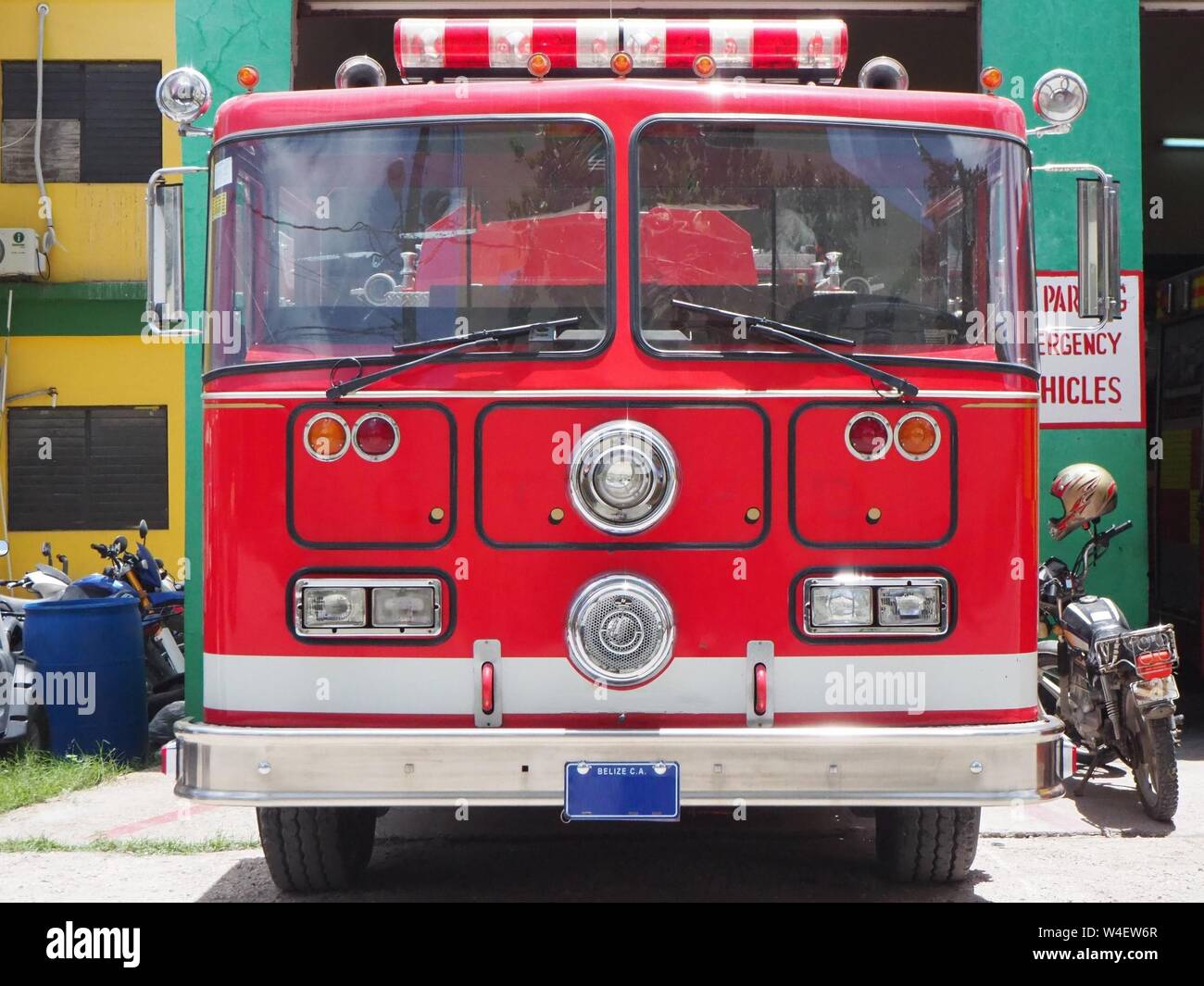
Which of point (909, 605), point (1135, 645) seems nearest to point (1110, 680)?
point (1135, 645)

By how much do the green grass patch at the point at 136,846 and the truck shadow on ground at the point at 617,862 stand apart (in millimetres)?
356

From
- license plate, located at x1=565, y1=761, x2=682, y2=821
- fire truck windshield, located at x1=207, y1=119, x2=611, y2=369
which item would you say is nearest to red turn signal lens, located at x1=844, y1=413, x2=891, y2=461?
fire truck windshield, located at x1=207, y1=119, x2=611, y2=369

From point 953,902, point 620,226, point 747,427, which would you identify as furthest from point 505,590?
point 953,902

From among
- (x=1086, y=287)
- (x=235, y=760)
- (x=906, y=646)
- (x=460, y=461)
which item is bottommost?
(x=235, y=760)

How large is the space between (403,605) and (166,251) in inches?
59.1

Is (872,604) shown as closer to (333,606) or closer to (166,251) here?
(333,606)

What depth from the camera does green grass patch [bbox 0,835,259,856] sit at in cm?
643

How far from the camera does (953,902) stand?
17.6 feet

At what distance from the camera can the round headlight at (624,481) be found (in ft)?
14.7

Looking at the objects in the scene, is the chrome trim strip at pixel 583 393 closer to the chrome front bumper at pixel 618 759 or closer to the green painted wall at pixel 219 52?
the chrome front bumper at pixel 618 759

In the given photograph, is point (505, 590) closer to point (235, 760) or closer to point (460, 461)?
point (460, 461)

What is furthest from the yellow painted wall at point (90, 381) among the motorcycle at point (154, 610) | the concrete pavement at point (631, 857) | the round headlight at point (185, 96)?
the round headlight at point (185, 96)

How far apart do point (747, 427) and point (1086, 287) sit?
4.38ft

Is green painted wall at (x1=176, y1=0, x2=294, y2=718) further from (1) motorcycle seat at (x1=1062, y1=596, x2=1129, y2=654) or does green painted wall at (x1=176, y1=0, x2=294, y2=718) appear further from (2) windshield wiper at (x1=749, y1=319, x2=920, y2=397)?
(2) windshield wiper at (x1=749, y1=319, x2=920, y2=397)
